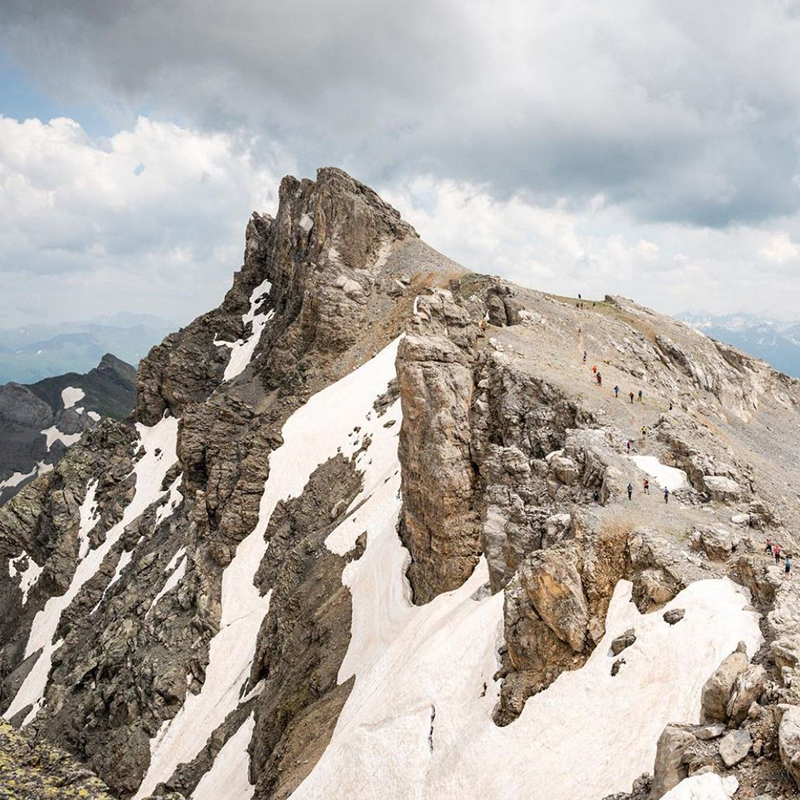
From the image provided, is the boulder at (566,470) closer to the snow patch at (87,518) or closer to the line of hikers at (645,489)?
the line of hikers at (645,489)

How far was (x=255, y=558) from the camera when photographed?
49406 mm

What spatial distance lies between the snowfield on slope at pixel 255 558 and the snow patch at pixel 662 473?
2282 centimetres

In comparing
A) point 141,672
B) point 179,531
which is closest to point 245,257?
point 179,531

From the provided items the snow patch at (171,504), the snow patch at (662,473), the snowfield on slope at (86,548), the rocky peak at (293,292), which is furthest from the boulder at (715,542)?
the snowfield on slope at (86,548)

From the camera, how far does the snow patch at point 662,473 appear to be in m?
24.1

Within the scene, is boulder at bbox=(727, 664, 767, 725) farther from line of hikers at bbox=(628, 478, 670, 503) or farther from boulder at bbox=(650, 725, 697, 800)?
line of hikers at bbox=(628, 478, 670, 503)

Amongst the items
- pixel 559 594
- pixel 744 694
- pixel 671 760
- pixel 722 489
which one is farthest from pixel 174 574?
pixel 744 694

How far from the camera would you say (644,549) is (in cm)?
1939

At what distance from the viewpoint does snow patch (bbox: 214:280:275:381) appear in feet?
264

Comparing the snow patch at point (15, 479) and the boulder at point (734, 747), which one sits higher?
the snow patch at point (15, 479)

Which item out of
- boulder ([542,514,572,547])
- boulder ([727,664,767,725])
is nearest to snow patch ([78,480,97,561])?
boulder ([542,514,572,547])

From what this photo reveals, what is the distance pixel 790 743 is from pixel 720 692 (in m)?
2.76

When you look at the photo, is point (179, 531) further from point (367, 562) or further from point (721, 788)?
point (721, 788)

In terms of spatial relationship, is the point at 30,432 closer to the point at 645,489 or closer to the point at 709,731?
the point at 645,489
